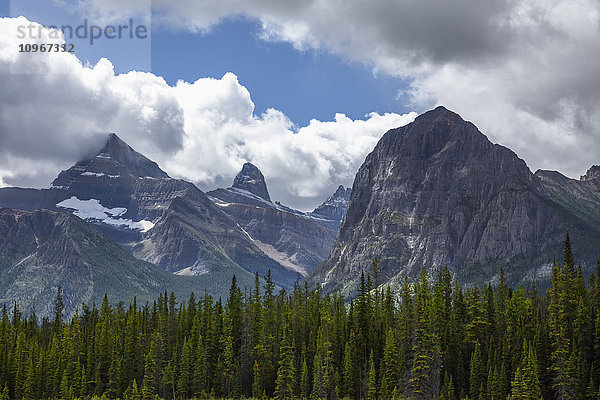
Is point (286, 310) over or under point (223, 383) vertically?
over

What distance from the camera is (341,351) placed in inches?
5758

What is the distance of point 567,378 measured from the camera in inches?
4633

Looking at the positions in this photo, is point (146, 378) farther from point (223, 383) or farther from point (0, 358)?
point (0, 358)

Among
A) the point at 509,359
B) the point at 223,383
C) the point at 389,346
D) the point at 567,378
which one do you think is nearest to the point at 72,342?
the point at 223,383

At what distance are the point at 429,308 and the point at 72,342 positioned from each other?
92355mm

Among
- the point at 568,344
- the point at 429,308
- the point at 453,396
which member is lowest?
the point at 453,396

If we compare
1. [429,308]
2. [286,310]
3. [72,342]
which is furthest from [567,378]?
[72,342]

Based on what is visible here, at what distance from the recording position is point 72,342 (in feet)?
535

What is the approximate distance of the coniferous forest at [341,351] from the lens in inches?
4995

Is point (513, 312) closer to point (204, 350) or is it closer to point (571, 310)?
point (571, 310)

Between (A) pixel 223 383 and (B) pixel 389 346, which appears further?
(A) pixel 223 383

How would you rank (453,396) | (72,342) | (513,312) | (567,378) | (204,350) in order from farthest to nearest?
(72,342)
(204,350)
(513,312)
(453,396)
(567,378)

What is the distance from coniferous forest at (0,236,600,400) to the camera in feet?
416

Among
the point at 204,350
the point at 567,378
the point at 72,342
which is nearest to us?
the point at 567,378
